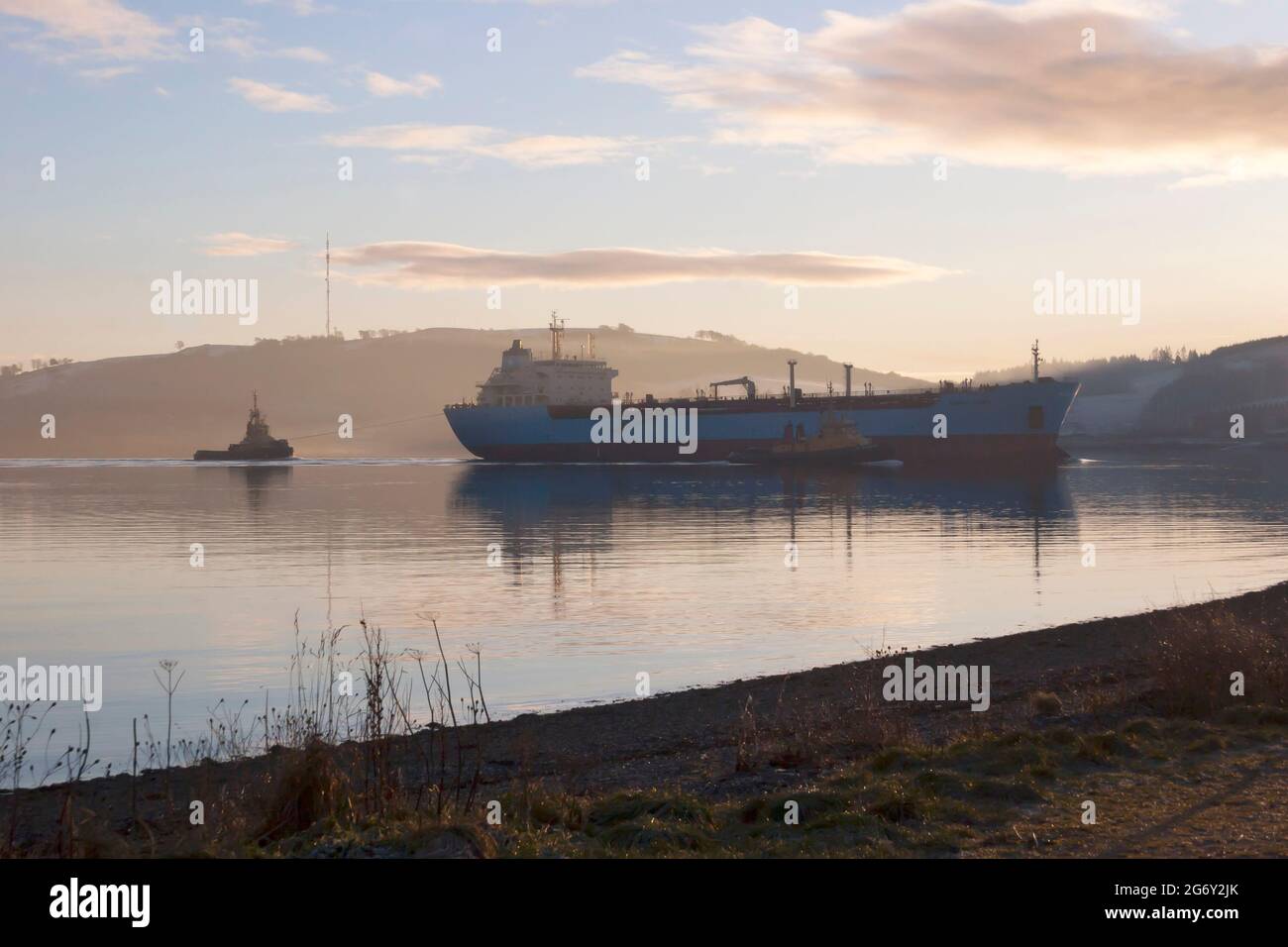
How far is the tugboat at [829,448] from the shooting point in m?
82.9

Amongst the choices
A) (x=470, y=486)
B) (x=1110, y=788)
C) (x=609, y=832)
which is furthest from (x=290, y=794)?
(x=470, y=486)

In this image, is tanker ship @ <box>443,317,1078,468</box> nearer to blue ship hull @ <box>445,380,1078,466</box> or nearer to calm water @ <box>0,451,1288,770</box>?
blue ship hull @ <box>445,380,1078,466</box>

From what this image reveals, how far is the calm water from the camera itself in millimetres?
16094

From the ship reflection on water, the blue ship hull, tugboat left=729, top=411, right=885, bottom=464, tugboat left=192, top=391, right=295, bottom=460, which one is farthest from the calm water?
tugboat left=192, top=391, right=295, bottom=460

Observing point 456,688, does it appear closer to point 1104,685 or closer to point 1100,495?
point 1104,685

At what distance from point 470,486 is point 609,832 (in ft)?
210

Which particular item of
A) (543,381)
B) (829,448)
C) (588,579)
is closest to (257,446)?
(543,381)

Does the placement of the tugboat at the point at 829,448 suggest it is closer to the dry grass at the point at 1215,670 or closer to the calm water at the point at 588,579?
the calm water at the point at 588,579

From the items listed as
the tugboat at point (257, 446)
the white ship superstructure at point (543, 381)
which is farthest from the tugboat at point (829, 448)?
the tugboat at point (257, 446)

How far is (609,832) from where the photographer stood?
689cm

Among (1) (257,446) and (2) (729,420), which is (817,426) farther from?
(1) (257,446)
